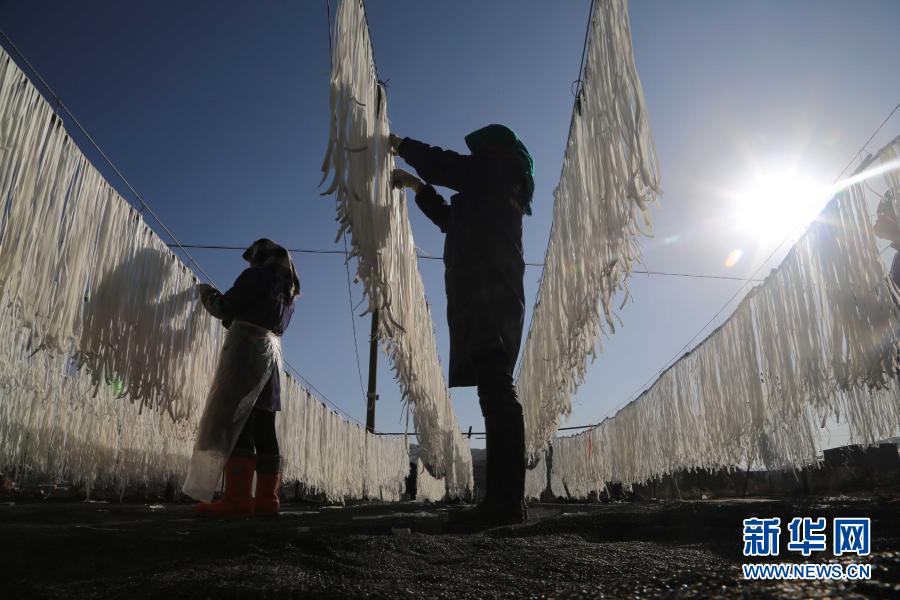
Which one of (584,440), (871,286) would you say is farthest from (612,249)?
(584,440)

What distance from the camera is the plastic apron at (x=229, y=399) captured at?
8.45 feet

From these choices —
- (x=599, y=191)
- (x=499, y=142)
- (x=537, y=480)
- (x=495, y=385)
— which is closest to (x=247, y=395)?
(x=495, y=385)

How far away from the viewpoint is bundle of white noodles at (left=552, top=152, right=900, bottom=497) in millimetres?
2900

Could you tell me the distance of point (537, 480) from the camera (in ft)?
45.6

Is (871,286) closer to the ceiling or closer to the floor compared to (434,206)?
closer to the floor

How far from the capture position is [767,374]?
412 centimetres

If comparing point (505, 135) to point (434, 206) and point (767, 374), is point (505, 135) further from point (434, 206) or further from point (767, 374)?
point (767, 374)

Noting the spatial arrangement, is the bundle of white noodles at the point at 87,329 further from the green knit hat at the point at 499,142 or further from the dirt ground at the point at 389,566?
the green knit hat at the point at 499,142

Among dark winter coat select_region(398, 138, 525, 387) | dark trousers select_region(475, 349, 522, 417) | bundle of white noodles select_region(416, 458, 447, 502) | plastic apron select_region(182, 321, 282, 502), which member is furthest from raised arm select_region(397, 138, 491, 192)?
bundle of white noodles select_region(416, 458, 447, 502)

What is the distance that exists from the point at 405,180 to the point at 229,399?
139 centimetres

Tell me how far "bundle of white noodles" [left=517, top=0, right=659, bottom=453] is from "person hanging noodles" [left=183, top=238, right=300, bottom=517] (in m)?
1.65

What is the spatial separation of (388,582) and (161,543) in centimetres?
70

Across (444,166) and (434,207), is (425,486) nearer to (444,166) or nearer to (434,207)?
(434,207)

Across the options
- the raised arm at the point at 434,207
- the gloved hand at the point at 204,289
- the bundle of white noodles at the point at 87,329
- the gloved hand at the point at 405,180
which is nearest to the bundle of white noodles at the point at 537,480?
the bundle of white noodles at the point at 87,329
